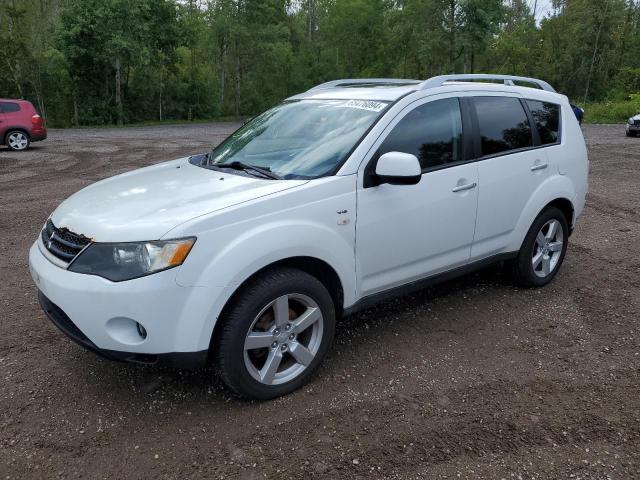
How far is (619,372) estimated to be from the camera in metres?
3.41

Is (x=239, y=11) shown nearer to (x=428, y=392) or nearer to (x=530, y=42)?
(x=530, y=42)

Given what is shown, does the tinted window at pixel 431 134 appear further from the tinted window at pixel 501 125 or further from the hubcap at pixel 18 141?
the hubcap at pixel 18 141

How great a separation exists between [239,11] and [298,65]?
8563 millimetres

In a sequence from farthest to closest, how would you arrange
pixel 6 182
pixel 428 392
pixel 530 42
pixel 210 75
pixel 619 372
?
pixel 530 42 < pixel 210 75 < pixel 6 182 < pixel 619 372 < pixel 428 392

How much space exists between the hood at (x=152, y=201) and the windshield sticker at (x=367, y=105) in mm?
830

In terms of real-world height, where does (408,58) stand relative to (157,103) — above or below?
above

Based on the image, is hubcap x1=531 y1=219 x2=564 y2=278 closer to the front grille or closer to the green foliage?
the front grille

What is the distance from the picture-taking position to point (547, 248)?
15.4 ft

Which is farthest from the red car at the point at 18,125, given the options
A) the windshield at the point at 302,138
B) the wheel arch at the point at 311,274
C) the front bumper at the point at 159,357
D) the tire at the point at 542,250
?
the tire at the point at 542,250

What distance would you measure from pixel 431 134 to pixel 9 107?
48.4 feet

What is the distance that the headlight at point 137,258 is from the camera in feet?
8.49

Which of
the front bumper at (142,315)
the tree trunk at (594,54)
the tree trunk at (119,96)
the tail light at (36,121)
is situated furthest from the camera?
the tree trunk at (594,54)

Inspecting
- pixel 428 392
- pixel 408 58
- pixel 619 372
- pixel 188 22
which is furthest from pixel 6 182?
pixel 408 58

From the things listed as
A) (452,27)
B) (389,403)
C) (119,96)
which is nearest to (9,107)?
(389,403)
